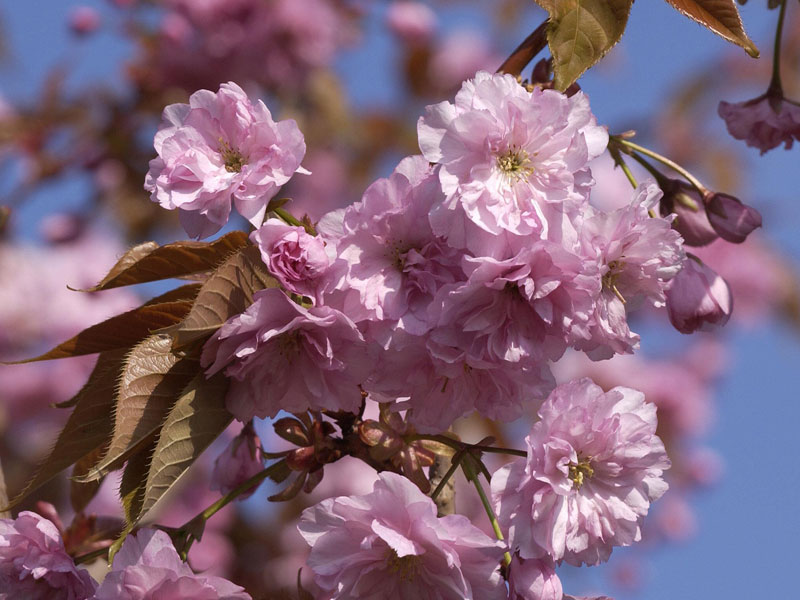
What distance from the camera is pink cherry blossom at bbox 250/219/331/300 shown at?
2.93ft

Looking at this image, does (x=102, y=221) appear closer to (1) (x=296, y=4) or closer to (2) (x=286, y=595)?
(1) (x=296, y=4)

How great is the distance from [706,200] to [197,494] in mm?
3063

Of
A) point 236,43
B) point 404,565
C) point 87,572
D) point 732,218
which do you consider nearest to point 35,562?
point 87,572

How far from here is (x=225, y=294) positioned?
905 mm

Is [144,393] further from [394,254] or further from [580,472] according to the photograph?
[580,472]

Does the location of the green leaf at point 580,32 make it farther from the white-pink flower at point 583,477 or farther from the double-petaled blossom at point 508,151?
the white-pink flower at point 583,477

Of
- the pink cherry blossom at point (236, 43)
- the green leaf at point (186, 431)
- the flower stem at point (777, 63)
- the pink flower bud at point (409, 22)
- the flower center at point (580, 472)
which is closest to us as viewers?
the green leaf at point (186, 431)

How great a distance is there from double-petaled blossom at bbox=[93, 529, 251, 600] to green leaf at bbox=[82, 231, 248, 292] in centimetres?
26

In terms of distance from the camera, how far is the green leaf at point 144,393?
88 cm

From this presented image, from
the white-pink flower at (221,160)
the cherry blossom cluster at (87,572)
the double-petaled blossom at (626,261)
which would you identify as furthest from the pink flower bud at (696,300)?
the cherry blossom cluster at (87,572)

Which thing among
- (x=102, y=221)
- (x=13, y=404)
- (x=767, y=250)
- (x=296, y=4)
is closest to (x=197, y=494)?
(x=13, y=404)

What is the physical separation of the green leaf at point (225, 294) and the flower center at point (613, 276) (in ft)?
1.09

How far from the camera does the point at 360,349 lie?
0.93 metres

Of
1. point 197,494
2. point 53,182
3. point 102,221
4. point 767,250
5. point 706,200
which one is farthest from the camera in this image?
point 767,250
